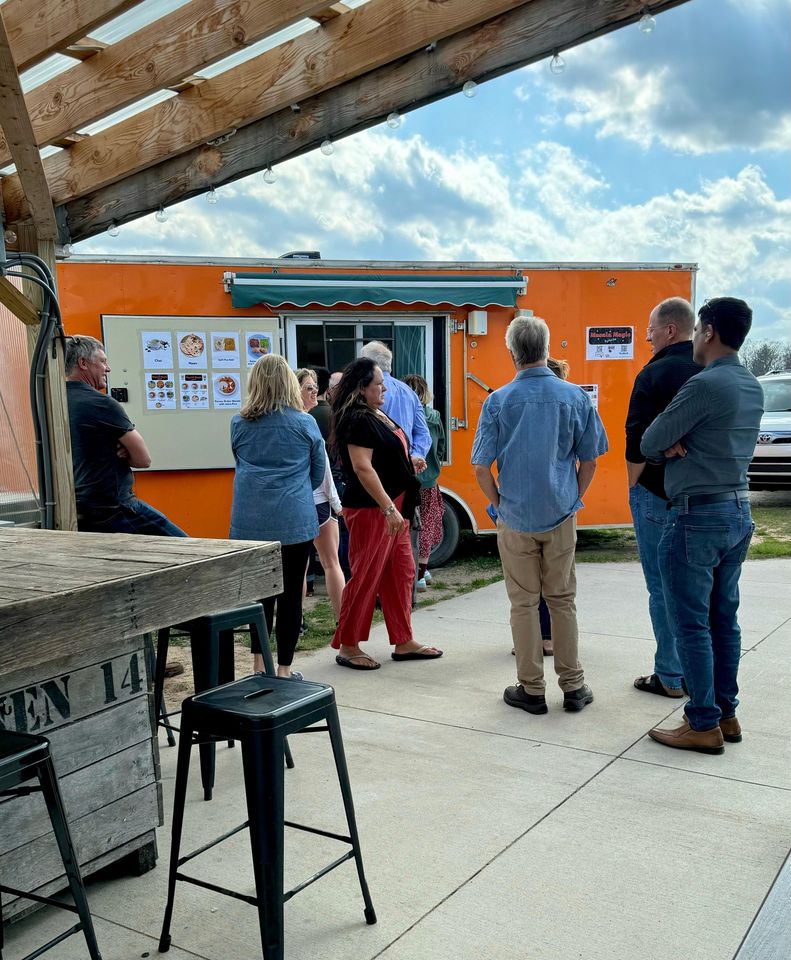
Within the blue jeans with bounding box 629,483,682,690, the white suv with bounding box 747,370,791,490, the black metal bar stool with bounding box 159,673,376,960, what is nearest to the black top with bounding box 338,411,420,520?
the blue jeans with bounding box 629,483,682,690

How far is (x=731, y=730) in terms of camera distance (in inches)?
153

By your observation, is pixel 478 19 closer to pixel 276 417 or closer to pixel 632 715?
pixel 276 417

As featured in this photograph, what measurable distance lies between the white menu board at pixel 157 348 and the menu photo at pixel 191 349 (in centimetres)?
8

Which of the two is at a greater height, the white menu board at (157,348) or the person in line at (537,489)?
the white menu board at (157,348)

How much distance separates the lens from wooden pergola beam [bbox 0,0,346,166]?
4.20 metres

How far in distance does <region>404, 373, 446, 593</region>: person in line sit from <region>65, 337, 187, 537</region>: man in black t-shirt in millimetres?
2666

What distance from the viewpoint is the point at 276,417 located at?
4465mm

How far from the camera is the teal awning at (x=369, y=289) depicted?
294 inches

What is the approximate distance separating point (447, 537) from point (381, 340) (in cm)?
193

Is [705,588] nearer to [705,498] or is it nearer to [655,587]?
[705,498]

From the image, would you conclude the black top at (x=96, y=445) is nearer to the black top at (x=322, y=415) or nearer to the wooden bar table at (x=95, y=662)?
the wooden bar table at (x=95, y=662)

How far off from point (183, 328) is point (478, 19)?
4.04 metres

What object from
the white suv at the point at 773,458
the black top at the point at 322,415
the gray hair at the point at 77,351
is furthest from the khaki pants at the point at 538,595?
the white suv at the point at 773,458

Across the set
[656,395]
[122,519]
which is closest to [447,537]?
[122,519]
